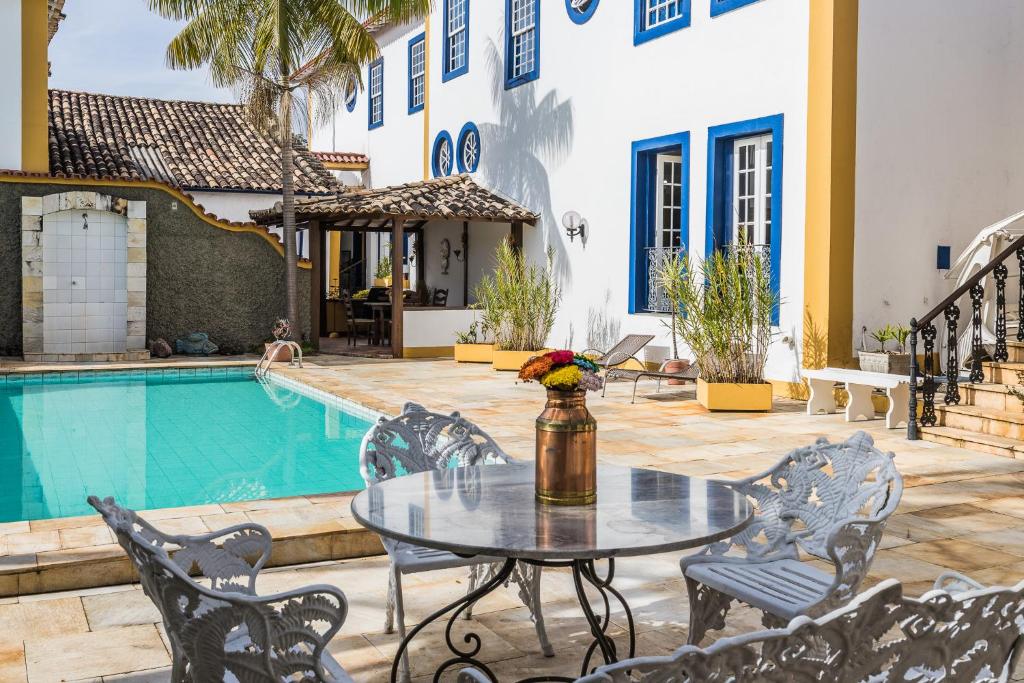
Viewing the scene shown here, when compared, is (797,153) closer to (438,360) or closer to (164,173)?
(438,360)

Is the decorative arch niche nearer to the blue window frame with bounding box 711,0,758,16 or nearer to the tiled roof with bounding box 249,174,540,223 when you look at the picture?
the tiled roof with bounding box 249,174,540,223

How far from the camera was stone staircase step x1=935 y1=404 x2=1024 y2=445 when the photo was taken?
7.63 meters

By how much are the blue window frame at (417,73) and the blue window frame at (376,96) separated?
178cm

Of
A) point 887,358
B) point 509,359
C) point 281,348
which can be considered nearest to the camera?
point 887,358

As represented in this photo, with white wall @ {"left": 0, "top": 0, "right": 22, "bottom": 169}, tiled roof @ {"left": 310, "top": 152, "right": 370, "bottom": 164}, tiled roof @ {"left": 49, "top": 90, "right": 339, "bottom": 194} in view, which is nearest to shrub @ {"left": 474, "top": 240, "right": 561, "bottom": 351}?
tiled roof @ {"left": 49, "top": 90, "right": 339, "bottom": 194}

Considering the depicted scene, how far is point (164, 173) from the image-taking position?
19062mm

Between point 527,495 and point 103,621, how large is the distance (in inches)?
70.4

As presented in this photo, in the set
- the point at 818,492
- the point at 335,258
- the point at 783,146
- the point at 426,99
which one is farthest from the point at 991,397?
the point at 335,258

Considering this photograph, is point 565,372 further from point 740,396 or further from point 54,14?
point 54,14

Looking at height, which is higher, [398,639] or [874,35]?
[874,35]

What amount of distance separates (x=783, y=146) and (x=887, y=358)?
2.53 meters

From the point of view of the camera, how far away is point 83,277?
1414cm

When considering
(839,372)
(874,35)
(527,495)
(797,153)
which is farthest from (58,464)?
(874,35)

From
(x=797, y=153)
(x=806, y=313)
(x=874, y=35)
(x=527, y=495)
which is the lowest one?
(x=527, y=495)
